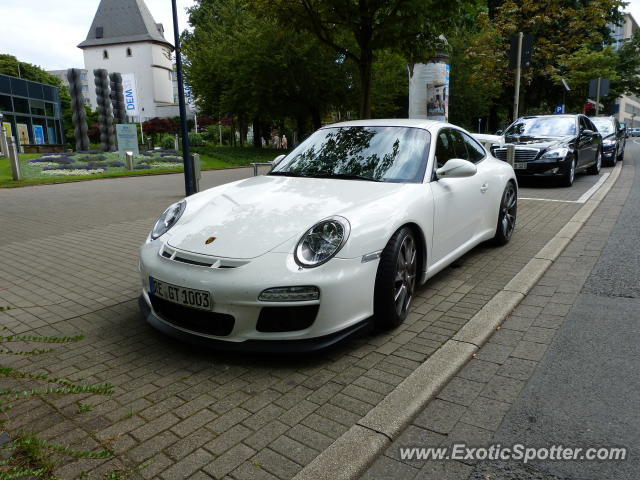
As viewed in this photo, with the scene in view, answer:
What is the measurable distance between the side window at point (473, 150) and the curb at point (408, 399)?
4.52ft

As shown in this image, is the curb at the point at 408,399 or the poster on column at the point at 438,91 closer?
the curb at the point at 408,399

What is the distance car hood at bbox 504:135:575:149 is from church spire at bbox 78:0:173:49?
78.0m

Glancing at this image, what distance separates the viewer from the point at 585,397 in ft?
9.14

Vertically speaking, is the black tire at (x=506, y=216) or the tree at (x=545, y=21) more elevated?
the tree at (x=545, y=21)

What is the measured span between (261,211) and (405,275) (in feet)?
3.66

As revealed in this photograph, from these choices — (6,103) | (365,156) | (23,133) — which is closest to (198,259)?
(365,156)

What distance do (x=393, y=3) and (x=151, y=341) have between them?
663 cm

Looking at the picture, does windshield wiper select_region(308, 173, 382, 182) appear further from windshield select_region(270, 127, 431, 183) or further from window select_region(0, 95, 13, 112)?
window select_region(0, 95, 13, 112)

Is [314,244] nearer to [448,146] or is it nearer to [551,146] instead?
[448,146]

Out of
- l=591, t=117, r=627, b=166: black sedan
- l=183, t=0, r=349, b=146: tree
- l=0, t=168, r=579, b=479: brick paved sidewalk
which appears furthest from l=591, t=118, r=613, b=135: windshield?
l=0, t=168, r=579, b=479: brick paved sidewalk

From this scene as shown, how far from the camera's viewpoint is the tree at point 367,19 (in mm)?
8078

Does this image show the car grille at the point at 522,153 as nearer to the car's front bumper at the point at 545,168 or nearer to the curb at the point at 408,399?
the car's front bumper at the point at 545,168

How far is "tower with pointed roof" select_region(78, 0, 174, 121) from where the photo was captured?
262ft

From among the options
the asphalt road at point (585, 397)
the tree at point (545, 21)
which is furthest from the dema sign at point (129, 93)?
the asphalt road at point (585, 397)
